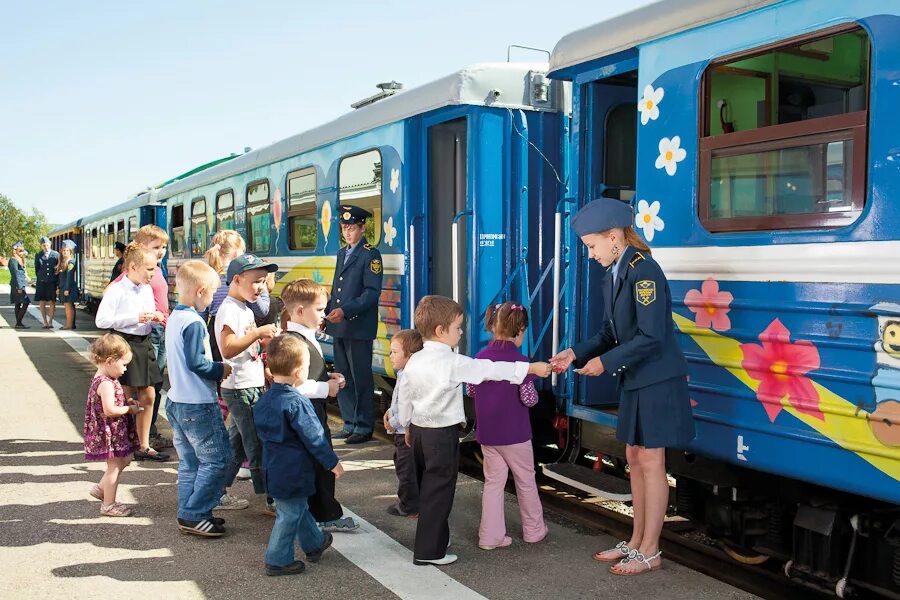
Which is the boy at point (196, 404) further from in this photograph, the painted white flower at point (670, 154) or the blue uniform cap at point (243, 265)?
the painted white flower at point (670, 154)

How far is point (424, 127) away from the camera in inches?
276

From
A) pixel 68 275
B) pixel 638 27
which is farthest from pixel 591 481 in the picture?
pixel 68 275

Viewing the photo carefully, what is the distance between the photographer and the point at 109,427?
17.0 ft

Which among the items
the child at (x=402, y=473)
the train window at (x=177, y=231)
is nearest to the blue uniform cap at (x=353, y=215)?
the child at (x=402, y=473)

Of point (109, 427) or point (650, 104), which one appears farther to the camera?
point (109, 427)

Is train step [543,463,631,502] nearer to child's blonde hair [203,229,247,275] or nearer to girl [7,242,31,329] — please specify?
child's blonde hair [203,229,247,275]

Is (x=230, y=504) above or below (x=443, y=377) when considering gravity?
below

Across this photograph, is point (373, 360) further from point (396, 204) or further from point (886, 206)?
A: point (886, 206)

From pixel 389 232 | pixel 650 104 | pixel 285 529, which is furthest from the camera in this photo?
pixel 389 232

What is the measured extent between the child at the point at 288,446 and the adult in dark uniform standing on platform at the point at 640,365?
1222 mm

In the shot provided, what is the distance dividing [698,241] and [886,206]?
99cm

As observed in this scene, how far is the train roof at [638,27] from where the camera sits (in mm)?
4086

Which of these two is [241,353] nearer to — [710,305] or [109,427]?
[109,427]

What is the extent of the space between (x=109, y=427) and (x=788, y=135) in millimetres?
4020
